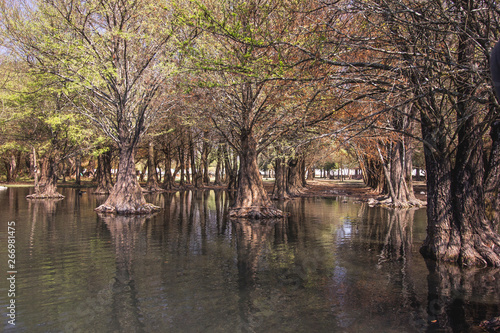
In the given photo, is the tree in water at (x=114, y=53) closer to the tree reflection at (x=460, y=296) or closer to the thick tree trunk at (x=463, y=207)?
the thick tree trunk at (x=463, y=207)

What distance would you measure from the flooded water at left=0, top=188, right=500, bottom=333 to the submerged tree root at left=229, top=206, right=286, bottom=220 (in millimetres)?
4680

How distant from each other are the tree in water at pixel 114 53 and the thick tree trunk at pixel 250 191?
575 centimetres

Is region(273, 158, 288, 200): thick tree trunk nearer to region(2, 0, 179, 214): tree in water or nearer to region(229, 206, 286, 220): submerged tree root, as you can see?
region(229, 206, 286, 220): submerged tree root

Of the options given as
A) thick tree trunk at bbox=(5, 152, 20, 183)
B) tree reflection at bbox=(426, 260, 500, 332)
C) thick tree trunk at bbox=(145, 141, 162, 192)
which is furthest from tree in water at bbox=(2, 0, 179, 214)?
thick tree trunk at bbox=(5, 152, 20, 183)

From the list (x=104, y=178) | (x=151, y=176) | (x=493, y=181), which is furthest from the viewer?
(x=151, y=176)

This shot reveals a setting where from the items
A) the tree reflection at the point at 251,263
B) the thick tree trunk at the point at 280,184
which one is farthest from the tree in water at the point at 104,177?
the tree reflection at the point at 251,263

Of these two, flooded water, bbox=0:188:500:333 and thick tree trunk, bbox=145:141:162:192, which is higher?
thick tree trunk, bbox=145:141:162:192

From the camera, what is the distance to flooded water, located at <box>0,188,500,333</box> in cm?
619

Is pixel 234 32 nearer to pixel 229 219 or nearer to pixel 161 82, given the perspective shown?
pixel 229 219

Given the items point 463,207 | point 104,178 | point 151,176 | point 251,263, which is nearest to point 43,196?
point 104,178

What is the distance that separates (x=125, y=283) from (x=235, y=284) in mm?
2442

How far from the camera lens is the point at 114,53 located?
825 inches

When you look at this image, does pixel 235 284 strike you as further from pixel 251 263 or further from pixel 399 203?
pixel 399 203

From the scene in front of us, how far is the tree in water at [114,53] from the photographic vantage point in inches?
758
